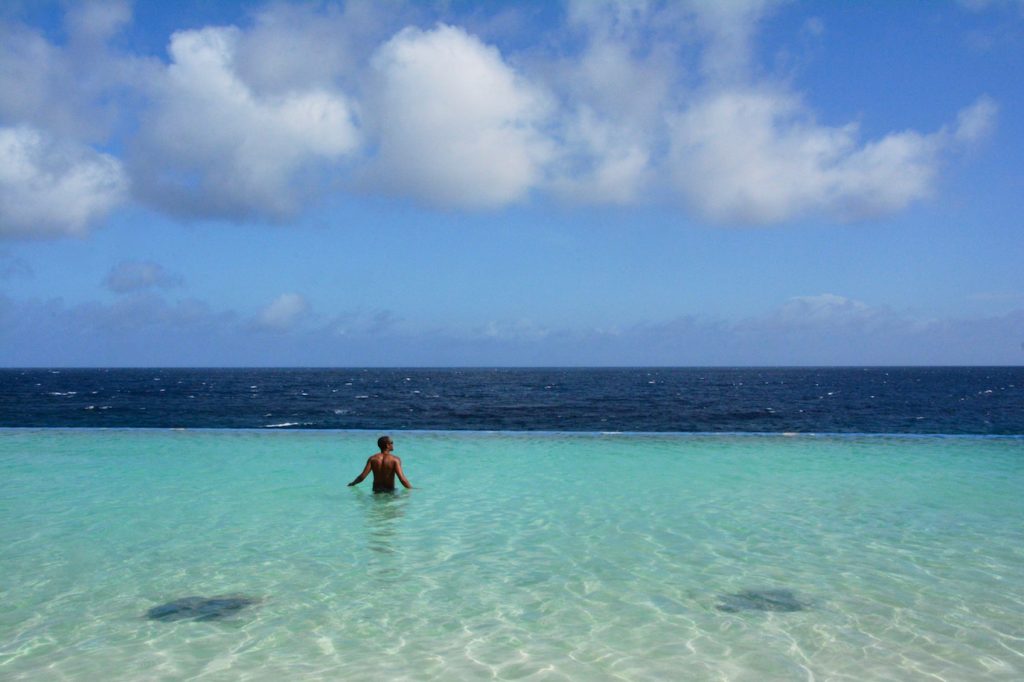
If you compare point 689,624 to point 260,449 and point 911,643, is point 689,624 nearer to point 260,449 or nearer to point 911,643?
point 911,643

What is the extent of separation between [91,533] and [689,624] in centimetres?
929

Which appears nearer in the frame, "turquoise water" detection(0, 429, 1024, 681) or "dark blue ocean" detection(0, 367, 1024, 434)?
"turquoise water" detection(0, 429, 1024, 681)

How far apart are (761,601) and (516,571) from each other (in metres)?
2.99

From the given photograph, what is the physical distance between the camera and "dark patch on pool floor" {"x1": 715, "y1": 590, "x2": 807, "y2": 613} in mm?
8195

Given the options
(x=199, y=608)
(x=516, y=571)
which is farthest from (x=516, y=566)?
(x=199, y=608)

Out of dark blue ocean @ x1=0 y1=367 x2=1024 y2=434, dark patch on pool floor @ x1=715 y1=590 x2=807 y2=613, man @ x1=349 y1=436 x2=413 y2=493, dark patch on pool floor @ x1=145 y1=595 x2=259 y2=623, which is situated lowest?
dark blue ocean @ x1=0 y1=367 x2=1024 y2=434

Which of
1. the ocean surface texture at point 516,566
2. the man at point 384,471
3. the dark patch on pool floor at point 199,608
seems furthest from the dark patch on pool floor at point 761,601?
the man at point 384,471

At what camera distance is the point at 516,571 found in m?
9.71

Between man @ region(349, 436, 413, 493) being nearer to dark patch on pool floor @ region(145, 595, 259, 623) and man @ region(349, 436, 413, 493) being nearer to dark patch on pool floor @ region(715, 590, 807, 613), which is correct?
dark patch on pool floor @ region(145, 595, 259, 623)

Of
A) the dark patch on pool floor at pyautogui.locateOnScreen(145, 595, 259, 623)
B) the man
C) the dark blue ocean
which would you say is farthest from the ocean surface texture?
the dark blue ocean

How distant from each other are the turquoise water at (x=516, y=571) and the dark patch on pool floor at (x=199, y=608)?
18 centimetres

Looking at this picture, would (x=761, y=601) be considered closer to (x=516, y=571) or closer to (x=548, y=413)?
(x=516, y=571)

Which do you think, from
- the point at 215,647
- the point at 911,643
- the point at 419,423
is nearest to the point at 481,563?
the point at 215,647

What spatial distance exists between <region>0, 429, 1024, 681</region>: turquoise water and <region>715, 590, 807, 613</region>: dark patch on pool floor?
122 mm
